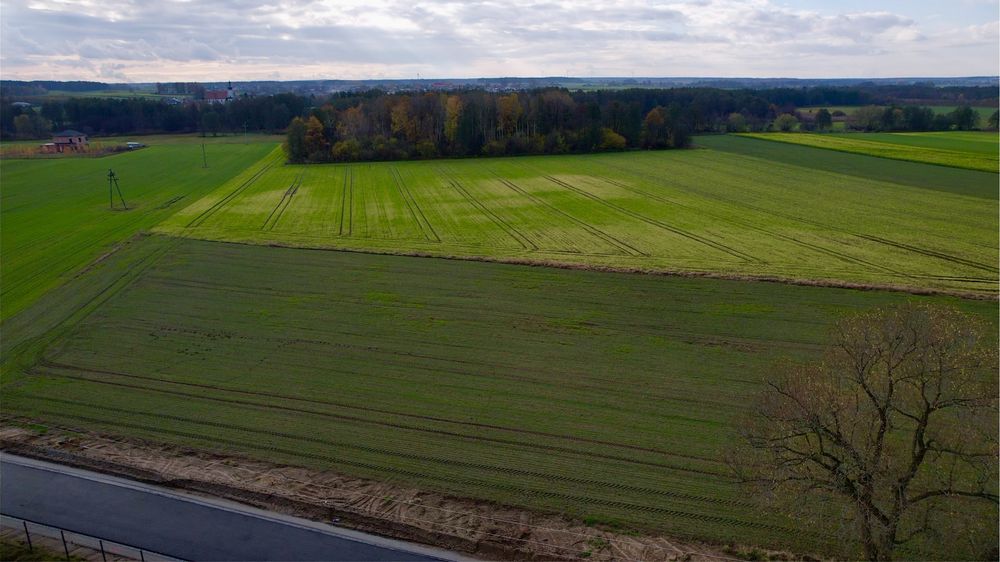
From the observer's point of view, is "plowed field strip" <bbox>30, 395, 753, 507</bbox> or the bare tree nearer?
the bare tree

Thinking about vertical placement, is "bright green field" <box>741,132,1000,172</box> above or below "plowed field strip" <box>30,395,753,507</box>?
above

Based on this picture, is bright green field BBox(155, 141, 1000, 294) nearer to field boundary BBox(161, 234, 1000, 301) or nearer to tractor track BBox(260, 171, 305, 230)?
tractor track BBox(260, 171, 305, 230)

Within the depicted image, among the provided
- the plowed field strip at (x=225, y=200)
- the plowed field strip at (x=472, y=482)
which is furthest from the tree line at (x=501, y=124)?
the plowed field strip at (x=472, y=482)

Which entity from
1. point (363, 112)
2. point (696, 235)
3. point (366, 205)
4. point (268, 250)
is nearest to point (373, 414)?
point (268, 250)

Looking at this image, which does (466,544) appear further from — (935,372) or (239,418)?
(935,372)

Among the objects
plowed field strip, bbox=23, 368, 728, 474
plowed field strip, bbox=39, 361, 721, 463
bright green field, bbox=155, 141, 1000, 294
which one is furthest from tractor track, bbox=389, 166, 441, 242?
plowed field strip, bbox=23, 368, 728, 474

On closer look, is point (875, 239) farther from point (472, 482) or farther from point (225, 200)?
point (225, 200)
